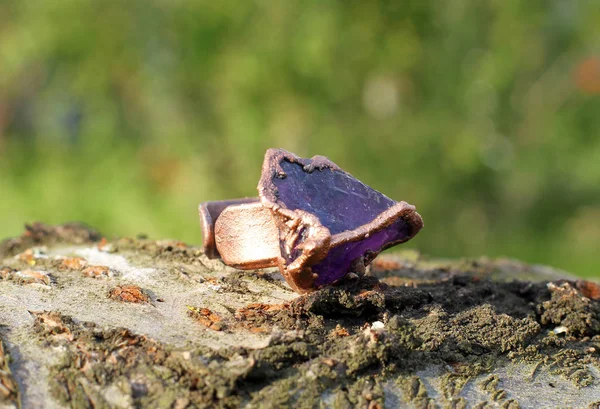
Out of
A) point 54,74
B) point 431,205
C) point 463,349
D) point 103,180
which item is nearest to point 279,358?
point 463,349

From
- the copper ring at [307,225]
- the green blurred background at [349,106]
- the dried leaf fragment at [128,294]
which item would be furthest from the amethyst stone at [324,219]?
the green blurred background at [349,106]

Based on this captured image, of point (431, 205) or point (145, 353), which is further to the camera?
point (431, 205)

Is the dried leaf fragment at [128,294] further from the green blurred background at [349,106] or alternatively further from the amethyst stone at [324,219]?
the green blurred background at [349,106]

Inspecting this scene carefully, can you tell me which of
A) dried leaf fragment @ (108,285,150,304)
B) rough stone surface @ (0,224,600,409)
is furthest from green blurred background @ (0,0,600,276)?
dried leaf fragment @ (108,285,150,304)

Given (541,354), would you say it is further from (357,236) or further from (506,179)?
(506,179)

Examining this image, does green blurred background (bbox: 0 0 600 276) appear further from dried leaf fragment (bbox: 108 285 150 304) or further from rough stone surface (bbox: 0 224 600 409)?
dried leaf fragment (bbox: 108 285 150 304)

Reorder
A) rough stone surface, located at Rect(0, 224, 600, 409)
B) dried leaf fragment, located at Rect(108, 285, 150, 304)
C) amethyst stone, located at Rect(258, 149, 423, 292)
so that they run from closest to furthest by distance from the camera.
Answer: rough stone surface, located at Rect(0, 224, 600, 409) < amethyst stone, located at Rect(258, 149, 423, 292) < dried leaf fragment, located at Rect(108, 285, 150, 304)

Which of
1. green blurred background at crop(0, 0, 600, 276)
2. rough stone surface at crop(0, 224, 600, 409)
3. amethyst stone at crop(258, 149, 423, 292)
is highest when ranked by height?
green blurred background at crop(0, 0, 600, 276)
